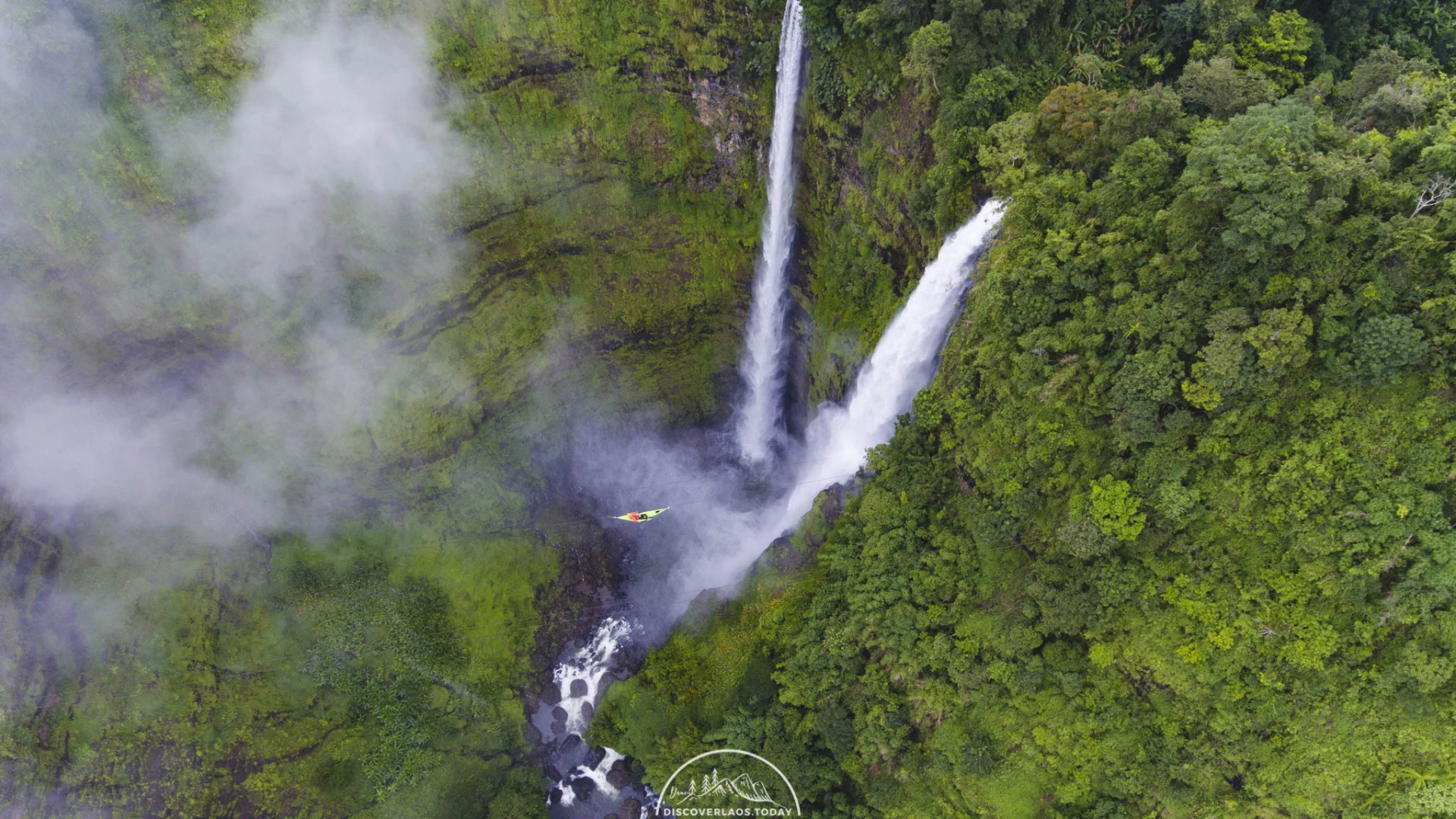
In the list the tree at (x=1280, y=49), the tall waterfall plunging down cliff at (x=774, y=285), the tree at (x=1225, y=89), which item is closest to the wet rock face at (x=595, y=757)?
the tall waterfall plunging down cliff at (x=774, y=285)

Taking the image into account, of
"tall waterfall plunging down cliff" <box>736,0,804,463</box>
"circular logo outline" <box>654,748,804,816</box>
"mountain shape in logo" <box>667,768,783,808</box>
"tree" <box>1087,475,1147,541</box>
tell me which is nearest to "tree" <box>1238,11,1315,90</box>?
"tree" <box>1087,475,1147,541</box>

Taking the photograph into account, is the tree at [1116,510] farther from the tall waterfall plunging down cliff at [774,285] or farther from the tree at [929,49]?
the tall waterfall plunging down cliff at [774,285]

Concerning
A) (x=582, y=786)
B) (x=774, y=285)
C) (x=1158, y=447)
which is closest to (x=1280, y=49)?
(x=1158, y=447)

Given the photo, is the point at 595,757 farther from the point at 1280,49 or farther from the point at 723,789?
the point at 1280,49

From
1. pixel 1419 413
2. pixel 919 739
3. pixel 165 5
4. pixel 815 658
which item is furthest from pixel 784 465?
pixel 165 5

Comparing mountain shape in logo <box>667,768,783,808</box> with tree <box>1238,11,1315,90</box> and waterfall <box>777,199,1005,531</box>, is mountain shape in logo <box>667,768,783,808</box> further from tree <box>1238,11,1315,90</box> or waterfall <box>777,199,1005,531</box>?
tree <box>1238,11,1315,90</box>

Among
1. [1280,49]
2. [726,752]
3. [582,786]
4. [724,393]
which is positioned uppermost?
[724,393]
